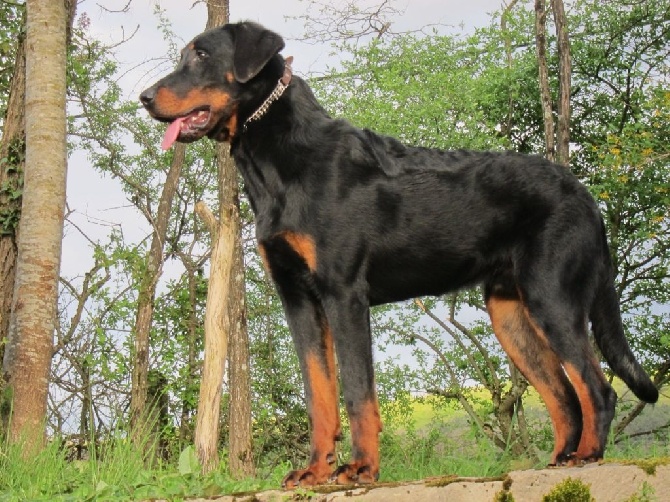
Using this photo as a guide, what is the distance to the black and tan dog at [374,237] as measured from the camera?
4539 mm

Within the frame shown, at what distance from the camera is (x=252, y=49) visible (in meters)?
4.74

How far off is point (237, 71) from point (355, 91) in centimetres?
1159

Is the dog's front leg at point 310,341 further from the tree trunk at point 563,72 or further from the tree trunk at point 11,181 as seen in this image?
the tree trunk at point 563,72

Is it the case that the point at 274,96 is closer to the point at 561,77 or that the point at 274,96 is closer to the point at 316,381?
the point at 316,381

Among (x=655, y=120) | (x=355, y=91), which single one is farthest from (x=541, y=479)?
(x=355, y=91)

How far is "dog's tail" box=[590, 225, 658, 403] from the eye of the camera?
16.6 feet

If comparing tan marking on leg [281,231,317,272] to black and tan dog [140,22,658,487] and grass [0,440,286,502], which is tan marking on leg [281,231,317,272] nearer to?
black and tan dog [140,22,658,487]

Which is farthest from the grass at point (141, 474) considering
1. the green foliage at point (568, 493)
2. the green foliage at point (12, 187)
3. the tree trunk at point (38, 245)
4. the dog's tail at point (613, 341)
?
the green foliage at point (12, 187)

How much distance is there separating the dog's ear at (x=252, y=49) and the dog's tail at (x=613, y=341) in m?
2.22

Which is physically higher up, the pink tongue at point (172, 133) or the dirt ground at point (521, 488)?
the pink tongue at point (172, 133)

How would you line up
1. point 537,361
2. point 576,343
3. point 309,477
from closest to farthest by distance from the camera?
point 309,477, point 576,343, point 537,361

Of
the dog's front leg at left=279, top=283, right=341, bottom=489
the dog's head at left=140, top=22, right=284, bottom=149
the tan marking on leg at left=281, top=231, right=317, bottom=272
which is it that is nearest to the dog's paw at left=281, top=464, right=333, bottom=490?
the dog's front leg at left=279, top=283, right=341, bottom=489

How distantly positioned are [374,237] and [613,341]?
1.56m

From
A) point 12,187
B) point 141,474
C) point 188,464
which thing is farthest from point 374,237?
point 12,187
